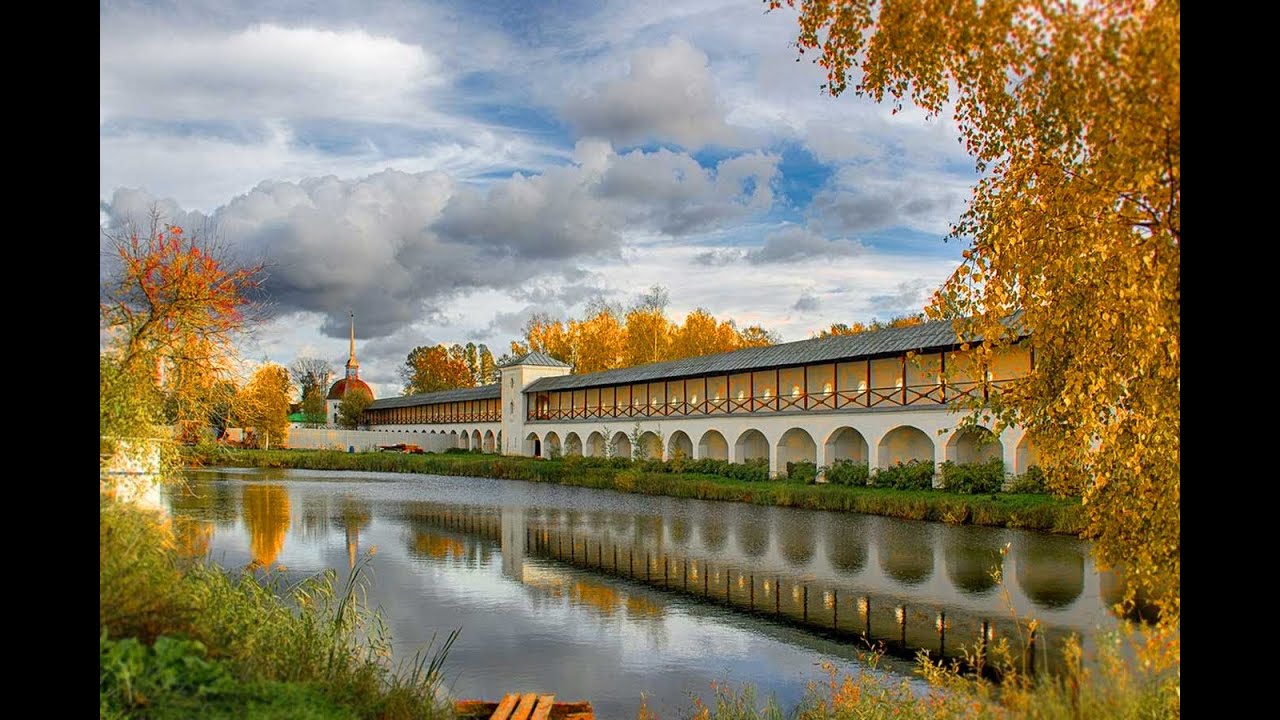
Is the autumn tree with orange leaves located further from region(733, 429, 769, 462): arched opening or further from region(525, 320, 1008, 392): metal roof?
region(733, 429, 769, 462): arched opening

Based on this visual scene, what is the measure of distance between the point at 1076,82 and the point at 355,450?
5558 centimetres

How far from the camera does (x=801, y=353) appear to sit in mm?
26844

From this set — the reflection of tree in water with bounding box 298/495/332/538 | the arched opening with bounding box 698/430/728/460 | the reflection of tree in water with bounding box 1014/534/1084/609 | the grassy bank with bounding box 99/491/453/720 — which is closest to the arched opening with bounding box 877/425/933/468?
the reflection of tree in water with bounding box 1014/534/1084/609

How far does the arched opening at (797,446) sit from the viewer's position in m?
27.3

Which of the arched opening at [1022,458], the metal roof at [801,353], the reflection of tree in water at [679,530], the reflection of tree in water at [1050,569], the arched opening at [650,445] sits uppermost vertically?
the metal roof at [801,353]

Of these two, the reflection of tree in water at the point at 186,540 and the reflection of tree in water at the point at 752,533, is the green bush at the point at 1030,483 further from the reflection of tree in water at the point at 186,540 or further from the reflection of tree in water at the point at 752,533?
the reflection of tree in water at the point at 186,540

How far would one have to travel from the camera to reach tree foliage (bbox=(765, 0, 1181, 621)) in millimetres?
3643

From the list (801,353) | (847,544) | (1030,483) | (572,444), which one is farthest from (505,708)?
(572,444)

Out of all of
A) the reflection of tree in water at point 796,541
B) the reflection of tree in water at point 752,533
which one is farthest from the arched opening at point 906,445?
the reflection of tree in water at point 796,541

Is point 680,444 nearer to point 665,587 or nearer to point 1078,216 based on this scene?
point 665,587

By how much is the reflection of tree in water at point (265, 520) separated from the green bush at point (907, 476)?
44.0ft

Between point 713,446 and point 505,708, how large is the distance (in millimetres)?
26557

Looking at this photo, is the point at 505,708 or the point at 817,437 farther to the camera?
the point at 817,437

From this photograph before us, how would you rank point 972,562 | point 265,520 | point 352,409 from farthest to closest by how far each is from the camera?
point 352,409
point 265,520
point 972,562
